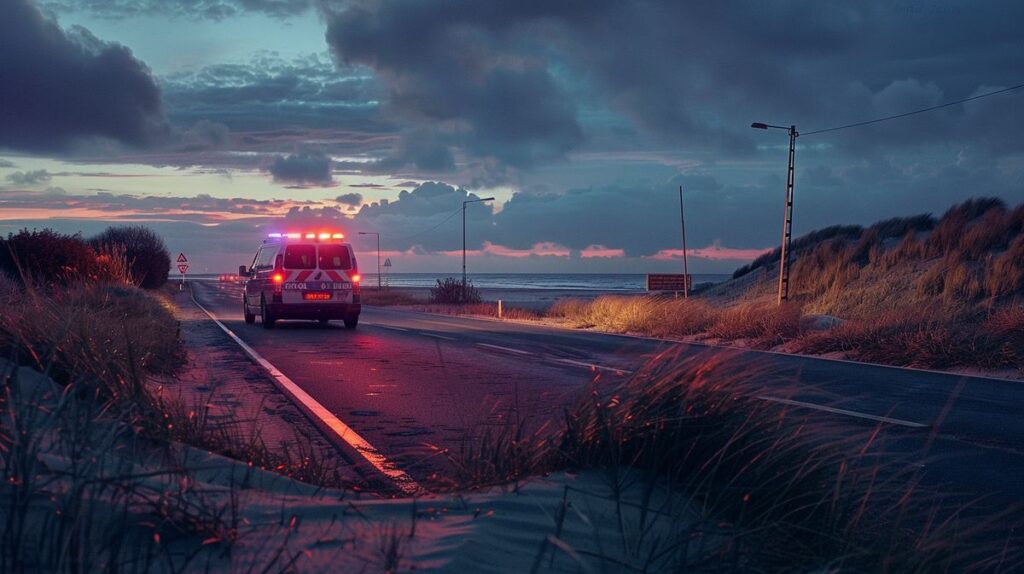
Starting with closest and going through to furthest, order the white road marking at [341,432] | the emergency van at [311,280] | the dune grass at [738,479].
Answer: the dune grass at [738,479], the white road marking at [341,432], the emergency van at [311,280]

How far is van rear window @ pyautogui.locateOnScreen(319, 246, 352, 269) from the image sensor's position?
2331 centimetres

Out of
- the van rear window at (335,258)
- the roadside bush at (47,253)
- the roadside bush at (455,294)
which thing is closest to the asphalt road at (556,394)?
the van rear window at (335,258)

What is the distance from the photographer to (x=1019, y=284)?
23.7 meters

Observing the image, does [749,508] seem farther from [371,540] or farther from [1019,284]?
[1019,284]

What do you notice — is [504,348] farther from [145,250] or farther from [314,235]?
[145,250]

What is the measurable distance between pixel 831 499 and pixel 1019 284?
2308 cm

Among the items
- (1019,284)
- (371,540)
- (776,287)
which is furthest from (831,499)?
(776,287)

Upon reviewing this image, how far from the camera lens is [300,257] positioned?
23.1m

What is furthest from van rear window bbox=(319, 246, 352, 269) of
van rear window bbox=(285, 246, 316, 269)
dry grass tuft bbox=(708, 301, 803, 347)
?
dry grass tuft bbox=(708, 301, 803, 347)

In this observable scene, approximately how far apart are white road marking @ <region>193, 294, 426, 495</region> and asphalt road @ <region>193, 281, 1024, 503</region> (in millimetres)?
121

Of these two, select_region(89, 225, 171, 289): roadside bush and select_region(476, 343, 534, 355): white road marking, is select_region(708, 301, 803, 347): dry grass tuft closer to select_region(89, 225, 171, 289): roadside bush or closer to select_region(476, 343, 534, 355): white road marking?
select_region(476, 343, 534, 355): white road marking

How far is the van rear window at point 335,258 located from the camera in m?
23.3

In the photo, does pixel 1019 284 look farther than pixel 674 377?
Yes

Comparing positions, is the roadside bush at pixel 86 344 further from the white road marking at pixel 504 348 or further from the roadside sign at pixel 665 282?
the roadside sign at pixel 665 282
